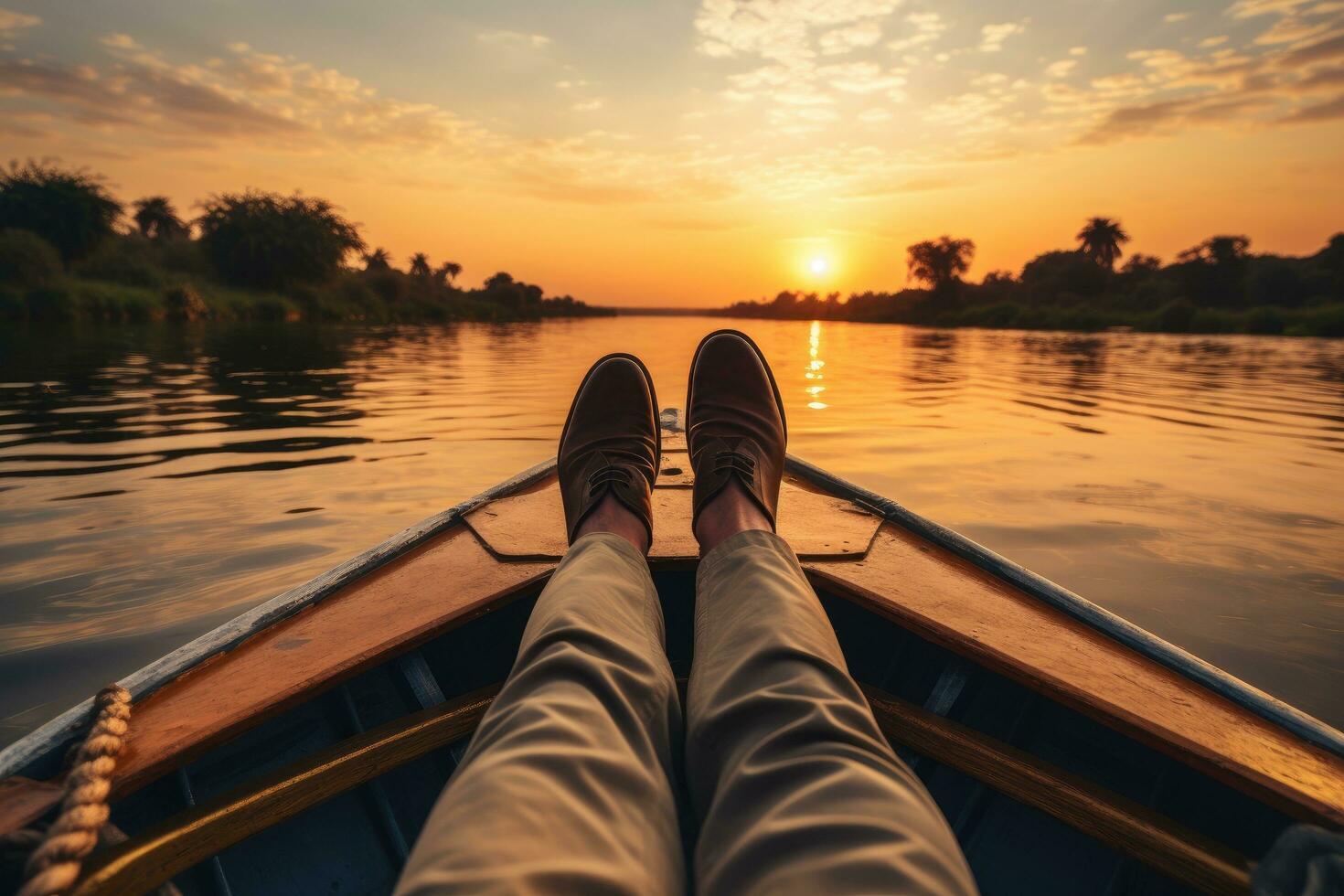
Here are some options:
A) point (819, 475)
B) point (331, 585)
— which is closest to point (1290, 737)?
point (819, 475)

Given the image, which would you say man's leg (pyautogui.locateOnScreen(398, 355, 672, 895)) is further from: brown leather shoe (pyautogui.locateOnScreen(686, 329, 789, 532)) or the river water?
the river water

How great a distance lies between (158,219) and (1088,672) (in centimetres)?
6287

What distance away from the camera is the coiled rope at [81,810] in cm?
62

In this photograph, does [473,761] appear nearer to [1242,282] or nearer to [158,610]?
[158,610]

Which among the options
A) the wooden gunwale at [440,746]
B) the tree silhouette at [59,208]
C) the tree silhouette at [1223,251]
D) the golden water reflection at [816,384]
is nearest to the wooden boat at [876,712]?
the wooden gunwale at [440,746]

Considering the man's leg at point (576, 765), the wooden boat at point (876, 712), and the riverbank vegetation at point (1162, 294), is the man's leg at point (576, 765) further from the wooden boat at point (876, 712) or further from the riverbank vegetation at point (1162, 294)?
the riverbank vegetation at point (1162, 294)

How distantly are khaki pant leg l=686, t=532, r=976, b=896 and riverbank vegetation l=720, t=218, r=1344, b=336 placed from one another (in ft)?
119

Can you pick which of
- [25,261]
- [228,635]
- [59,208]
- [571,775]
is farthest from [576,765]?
[59,208]

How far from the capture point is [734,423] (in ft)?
7.59

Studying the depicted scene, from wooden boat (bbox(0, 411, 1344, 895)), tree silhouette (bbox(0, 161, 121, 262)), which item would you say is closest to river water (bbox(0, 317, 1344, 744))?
wooden boat (bbox(0, 411, 1344, 895))

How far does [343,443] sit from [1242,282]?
49.8m

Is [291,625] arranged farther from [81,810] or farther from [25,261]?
[25,261]

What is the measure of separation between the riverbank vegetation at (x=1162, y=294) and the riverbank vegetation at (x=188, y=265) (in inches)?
1514

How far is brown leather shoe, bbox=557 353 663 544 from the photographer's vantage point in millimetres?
1821
